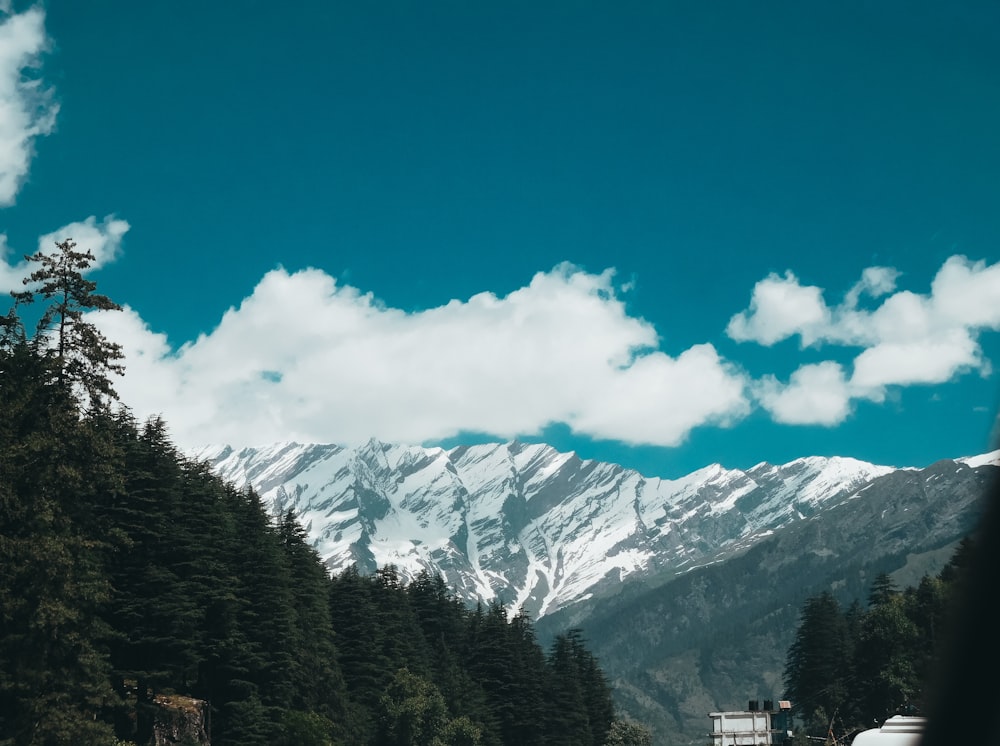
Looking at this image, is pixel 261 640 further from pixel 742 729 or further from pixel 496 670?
pixel 496 670

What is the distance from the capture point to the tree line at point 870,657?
9506 centimetres

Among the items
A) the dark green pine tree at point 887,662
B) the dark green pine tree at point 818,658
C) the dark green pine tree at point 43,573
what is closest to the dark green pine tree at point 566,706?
the dark green pine tree at point 818,658

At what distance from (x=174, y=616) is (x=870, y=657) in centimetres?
7063

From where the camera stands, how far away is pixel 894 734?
474 inches

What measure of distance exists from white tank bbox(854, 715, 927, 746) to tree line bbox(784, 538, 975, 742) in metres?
62.8

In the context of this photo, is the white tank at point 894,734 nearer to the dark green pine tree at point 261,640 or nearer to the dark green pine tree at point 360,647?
the dark green pine tree at point 261,640

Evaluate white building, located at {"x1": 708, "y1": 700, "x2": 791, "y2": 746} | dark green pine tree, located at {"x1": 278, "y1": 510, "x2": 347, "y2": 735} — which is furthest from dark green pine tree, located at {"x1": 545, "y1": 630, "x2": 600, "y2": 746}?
white building, located at {"x1": 708, "y1": 700, "x2": 791, "y2": 746}

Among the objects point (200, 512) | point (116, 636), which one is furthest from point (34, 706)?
point (200, 512)

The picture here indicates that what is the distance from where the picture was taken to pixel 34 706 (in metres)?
44.8

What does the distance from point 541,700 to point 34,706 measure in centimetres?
8594

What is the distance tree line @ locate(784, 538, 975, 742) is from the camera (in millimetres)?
95062

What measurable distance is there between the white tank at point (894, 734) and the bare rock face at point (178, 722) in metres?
56.1

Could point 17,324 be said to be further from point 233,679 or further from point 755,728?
point 755,728

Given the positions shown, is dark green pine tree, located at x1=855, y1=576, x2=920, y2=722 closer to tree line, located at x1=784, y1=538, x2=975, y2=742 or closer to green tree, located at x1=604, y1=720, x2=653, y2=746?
tree line, located at x1=784, y1=538, x2=975, y2=742
